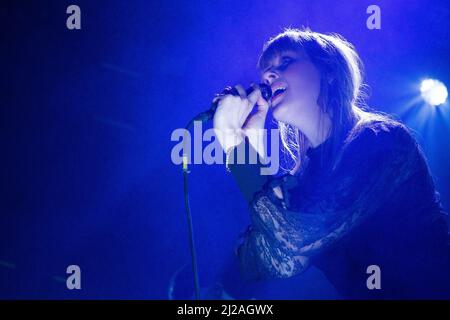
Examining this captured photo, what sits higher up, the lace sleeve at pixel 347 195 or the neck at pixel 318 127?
the neck at pixel 318 127

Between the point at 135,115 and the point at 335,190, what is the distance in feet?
2.89

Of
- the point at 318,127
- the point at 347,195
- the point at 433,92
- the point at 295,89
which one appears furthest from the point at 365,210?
the point at 433,92

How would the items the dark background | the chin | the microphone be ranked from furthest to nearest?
1. the dark background
2. the chin
3. the microphone

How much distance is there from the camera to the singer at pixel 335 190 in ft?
3.75

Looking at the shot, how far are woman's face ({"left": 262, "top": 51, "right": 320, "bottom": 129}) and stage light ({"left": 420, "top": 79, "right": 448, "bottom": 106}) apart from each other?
0.58 meters

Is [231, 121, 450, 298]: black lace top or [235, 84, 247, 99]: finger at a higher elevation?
[235, 84, 247, 99]: finger

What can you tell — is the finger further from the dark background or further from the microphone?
the dark background

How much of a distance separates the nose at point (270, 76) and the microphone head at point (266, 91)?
82 millimetres

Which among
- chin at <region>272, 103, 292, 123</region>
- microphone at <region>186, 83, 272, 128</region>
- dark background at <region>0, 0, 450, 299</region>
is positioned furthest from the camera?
dark background at <region>0, 0, 450, 299</region>

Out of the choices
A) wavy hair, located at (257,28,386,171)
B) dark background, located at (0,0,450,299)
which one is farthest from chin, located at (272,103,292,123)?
dark background, located at (0,0,450,299)

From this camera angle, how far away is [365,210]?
46.2 inches

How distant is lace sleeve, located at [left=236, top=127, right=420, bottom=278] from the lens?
1136 mm

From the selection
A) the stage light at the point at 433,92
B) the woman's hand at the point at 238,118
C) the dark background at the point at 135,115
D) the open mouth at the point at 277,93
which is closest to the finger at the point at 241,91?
the woman's hand at the point at 238,118

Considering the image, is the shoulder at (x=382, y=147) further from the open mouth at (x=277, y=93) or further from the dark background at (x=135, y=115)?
the dark background at (x=135, y=115)
